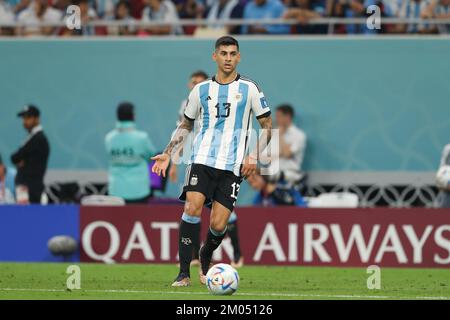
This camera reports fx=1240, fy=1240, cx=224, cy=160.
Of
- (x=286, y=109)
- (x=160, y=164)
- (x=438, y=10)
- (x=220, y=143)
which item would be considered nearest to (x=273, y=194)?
(x=286, y=109)

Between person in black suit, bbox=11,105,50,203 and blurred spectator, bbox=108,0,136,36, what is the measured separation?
308 centimetres

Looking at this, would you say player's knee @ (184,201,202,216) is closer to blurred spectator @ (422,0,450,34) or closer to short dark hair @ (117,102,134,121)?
short dark hair @ (117,102,134,121)

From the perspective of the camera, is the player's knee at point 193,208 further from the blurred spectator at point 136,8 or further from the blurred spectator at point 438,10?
the blurred spectator at point 136,8

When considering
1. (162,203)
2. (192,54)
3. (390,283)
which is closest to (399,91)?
(192,54)

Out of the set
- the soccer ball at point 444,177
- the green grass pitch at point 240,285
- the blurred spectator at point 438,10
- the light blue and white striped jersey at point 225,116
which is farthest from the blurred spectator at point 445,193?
the light blue and white striped jersey at point 225,116

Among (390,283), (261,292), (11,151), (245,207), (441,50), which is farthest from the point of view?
(11,151)

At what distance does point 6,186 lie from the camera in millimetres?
18812

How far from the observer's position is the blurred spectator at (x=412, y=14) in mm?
19359

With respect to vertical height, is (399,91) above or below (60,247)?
above

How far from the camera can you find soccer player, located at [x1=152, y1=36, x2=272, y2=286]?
467 inches

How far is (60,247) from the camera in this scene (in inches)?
664

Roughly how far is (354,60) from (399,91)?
0.88 meters

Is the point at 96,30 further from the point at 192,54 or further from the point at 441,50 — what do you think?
the point at 441,50

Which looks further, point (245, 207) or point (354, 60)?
point (354, 60)
